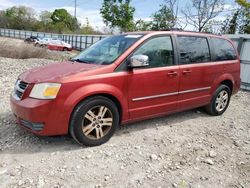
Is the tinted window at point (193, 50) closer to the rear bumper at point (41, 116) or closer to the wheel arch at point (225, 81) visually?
the wheel arch at point (225, 81)

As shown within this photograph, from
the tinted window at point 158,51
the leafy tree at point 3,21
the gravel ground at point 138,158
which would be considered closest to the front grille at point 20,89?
the gravel ground at point 138,158

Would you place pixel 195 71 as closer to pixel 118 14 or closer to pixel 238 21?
pixel 238 21

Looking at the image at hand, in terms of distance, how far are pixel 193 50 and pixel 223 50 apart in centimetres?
98

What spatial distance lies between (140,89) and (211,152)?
141cm

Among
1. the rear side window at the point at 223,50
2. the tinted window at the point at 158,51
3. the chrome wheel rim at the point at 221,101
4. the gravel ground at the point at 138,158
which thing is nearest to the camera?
the gravel ground at the point at 138,158

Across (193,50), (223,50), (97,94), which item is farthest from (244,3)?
(97,94)

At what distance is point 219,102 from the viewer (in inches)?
210

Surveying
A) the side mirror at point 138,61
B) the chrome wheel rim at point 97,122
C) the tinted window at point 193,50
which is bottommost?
the chrome wheel rim at point 97,122

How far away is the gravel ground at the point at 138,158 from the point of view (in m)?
2.97

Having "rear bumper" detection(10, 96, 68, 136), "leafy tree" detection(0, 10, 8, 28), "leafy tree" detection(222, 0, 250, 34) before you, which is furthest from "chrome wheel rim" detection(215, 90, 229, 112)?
"leafy tree" detection(0, 10, 8, 28)

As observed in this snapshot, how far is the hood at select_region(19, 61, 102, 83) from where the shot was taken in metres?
3.41

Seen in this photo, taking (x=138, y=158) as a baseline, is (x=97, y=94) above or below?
above

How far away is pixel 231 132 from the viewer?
4570 mm

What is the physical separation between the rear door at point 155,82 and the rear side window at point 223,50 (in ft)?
4.11
